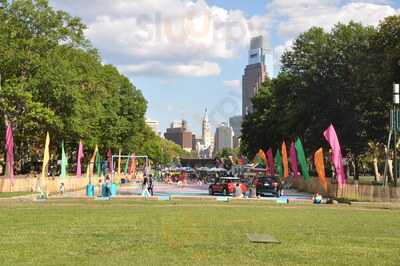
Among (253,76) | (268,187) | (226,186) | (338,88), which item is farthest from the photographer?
(253,76)

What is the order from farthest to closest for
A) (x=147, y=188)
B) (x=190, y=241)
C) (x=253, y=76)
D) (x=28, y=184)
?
(x=253, y=76) → (x=28, y=184) → (x=147, y=188) → (x=190, y=241)

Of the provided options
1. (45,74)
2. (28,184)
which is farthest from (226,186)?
(45,74)

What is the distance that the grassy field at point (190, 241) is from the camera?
13.2 meters

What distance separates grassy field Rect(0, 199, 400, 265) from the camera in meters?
13.2

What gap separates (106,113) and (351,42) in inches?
1302

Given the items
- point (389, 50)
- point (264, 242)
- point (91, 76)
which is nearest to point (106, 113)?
point (91, 76)

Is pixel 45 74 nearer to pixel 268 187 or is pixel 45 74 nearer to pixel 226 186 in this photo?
pixel 226 186

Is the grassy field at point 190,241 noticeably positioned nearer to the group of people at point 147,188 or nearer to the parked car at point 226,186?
the group of people at point 147,188

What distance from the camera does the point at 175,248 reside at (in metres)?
14.9

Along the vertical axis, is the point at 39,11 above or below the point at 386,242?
above

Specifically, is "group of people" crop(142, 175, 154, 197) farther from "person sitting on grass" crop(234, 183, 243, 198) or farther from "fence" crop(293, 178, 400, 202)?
"fence" crop(293, 178, 400, 202)

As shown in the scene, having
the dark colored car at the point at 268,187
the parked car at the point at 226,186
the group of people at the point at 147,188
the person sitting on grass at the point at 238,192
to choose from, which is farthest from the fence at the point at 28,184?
the dark colored car at the point at 268,187

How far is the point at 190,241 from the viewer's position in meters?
16.3

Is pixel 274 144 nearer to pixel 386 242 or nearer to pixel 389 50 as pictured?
pixel 389 50
